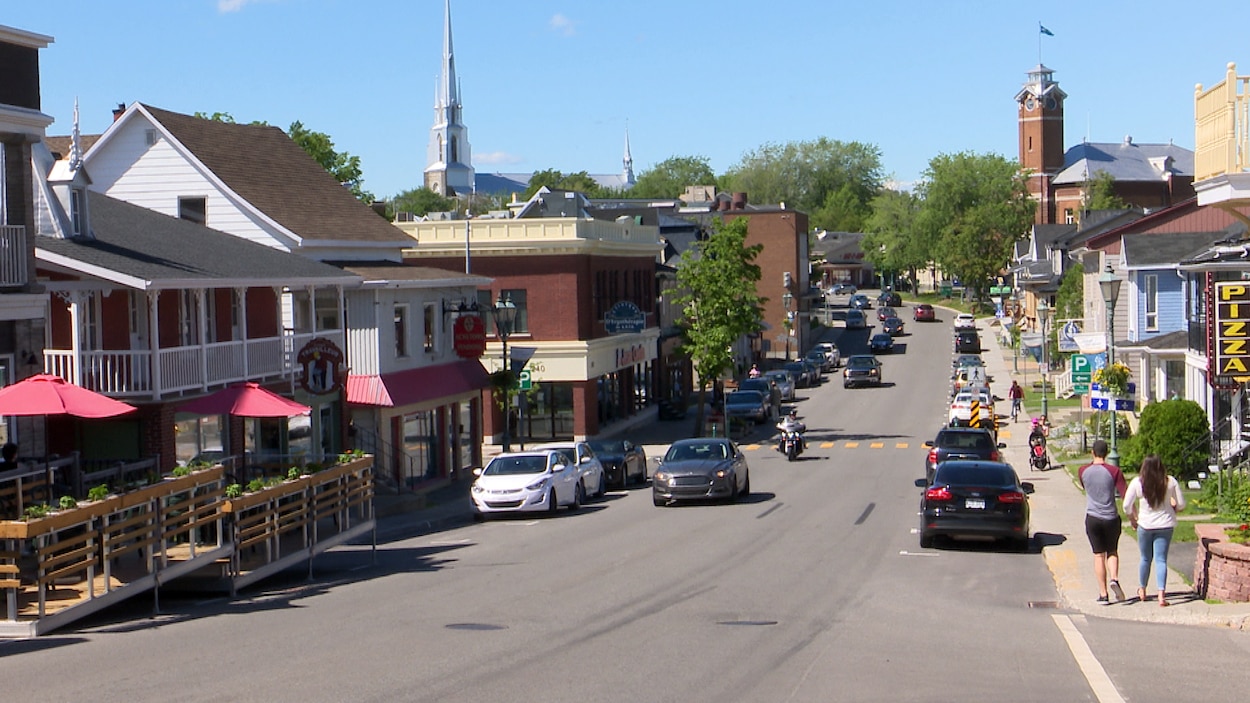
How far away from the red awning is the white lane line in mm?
23106

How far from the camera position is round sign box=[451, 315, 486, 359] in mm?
41344

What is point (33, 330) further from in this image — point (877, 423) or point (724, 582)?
point (877, 423)

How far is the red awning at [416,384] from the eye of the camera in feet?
120

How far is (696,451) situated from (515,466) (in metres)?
4.19

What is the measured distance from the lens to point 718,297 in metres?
55.6

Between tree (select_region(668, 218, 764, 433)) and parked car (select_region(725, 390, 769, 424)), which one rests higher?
tree (select_region(668, 218, 764, 433))

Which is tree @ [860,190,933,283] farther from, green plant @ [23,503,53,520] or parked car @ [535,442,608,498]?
green plant @ [23,503,53,520]

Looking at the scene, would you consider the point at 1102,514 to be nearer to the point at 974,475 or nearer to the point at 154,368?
the point at 974,475

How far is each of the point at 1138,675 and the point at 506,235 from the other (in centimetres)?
4073

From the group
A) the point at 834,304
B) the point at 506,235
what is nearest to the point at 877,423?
the point at 506,235

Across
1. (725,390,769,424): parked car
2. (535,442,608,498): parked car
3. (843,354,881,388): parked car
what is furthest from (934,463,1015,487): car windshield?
(843,354,881,388): parked car

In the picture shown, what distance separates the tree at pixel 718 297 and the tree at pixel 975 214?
74674 mm

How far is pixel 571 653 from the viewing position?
14008 millimetres

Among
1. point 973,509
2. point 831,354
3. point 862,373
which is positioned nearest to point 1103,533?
point 973,509
